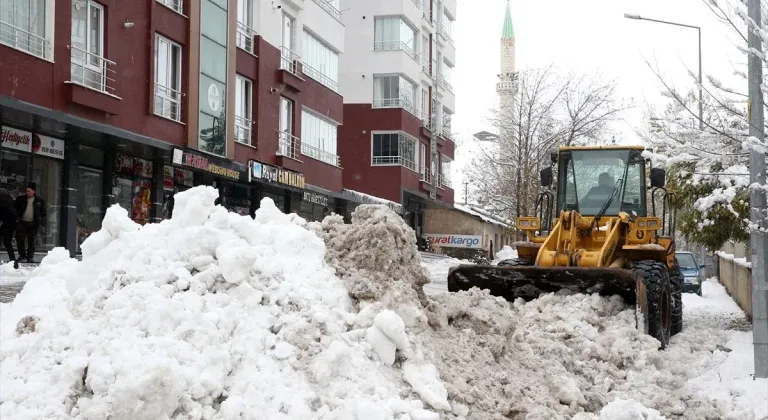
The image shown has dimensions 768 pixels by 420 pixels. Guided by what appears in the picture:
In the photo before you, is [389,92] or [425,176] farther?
[425,176]

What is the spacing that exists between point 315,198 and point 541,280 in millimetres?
20535

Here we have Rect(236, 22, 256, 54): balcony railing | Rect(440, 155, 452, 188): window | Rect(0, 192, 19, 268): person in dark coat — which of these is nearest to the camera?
Rect(0, 192, 19, 268): person in dark coat

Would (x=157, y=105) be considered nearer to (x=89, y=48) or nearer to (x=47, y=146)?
(x=89, y=48)

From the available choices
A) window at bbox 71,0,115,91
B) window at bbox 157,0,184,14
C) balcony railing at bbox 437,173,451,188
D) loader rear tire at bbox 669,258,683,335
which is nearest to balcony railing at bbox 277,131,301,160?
window at bbox 157,0,184,14

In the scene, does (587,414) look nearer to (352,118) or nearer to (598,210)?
(598,210)

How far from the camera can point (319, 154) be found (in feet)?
101

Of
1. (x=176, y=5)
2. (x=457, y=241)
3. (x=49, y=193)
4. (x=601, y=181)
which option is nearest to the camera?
(x=601, y=181)

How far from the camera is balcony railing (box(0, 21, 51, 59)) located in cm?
1622

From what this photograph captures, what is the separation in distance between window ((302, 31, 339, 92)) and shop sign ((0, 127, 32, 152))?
12856 millimetres

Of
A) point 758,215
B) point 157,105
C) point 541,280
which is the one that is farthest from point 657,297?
point 157,105

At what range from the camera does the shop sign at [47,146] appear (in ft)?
58.9

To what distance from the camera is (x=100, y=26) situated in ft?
61.6

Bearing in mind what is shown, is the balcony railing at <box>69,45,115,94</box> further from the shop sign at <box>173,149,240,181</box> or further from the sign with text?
the sign with text

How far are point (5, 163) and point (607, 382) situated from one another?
1396 cm
